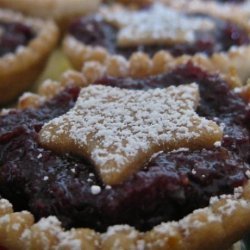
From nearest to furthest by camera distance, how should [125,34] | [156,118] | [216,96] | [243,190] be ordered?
[243,190]
[156,118]
[216,96]
[125,34]

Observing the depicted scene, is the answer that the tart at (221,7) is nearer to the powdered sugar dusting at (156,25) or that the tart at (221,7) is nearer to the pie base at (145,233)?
the powdered sugar dusting at (156,25)

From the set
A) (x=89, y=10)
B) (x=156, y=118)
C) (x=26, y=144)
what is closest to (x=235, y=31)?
(x=89, y=10)

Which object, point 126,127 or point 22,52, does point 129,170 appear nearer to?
point 126,127

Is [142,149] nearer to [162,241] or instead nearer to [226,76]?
[162,241]

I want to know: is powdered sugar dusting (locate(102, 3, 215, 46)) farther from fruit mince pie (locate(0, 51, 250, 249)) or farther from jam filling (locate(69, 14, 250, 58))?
fruit mince pie (locate(0, 51, 250, 249))

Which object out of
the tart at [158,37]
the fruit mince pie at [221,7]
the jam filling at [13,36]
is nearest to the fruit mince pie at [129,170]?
the tart at [158,37]

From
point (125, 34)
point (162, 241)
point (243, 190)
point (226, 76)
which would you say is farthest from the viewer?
point (125, 34)

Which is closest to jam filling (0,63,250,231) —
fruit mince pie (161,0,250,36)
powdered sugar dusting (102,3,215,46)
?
powdered sugar dusting (102,3,215,46)

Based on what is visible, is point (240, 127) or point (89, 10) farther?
point (89, 10)
